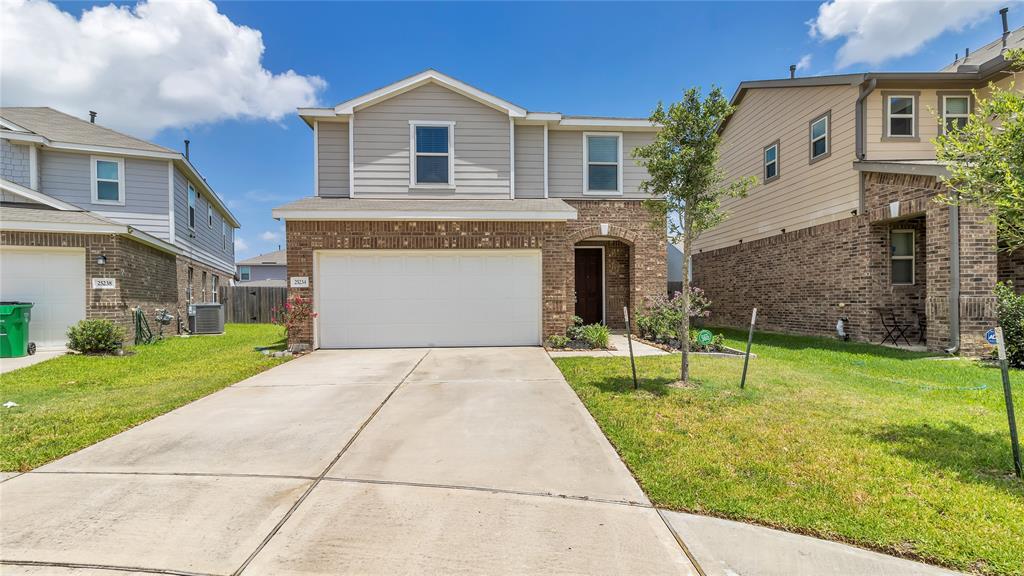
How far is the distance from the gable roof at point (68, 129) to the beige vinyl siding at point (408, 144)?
303 inches

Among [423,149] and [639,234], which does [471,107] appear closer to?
[423,149]

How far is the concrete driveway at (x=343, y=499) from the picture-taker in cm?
243

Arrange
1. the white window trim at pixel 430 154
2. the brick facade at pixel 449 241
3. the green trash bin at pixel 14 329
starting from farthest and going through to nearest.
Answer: the white window trim at pixel 430 154 → the brick facade at pixel 449 241 → the green trash bin at pixel 14 329

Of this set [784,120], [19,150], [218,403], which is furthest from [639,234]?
[19,150]

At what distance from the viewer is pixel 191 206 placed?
16250 millimetres

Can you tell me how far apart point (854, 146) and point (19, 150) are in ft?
73.5

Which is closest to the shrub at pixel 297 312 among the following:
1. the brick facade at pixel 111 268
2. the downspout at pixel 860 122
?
the brick facade at pixel 111 268

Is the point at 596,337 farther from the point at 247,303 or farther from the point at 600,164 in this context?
the point at 247,303

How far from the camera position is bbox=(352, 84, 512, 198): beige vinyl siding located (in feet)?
35.9

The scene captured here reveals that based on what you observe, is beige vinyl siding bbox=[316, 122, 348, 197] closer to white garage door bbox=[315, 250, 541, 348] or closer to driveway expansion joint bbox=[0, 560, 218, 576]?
white garage door bbox=[315, 250, 541, 348]

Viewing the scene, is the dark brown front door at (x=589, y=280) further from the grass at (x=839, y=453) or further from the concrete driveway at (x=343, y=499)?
the concrete driveway at (x=343, y=499)

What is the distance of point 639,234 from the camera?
1138cm

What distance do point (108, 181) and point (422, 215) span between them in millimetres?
11244

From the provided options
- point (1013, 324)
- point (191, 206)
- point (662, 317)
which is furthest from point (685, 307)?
point (191, 206)
